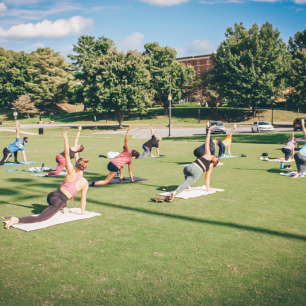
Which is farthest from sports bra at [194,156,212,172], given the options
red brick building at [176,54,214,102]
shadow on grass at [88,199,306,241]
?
red brick building at [176,54,214,102]

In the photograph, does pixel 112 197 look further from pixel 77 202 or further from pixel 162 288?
pixel 162 288

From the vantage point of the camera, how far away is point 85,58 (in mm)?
70062

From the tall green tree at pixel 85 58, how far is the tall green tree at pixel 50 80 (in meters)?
3.75

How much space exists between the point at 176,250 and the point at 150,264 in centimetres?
74

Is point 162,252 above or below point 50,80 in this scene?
below

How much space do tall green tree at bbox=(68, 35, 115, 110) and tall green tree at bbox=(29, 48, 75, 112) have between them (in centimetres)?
375

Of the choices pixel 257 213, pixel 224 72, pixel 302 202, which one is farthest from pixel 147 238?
pixel 224 72

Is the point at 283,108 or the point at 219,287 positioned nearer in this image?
the point at 219,287

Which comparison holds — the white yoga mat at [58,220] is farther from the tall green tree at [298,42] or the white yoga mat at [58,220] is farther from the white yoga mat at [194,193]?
the tall green tree at [298,42]

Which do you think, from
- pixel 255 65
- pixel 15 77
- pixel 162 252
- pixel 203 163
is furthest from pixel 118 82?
pixel 15 77

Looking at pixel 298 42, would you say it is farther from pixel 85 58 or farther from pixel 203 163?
pixel 203 163

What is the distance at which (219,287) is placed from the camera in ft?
14.8

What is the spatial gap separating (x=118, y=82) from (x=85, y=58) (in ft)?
81.7

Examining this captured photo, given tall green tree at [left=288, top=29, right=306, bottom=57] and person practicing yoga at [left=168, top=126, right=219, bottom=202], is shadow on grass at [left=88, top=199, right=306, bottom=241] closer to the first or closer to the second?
person practicing yoga at [left=168, top=126, right=219, bottom=202]
